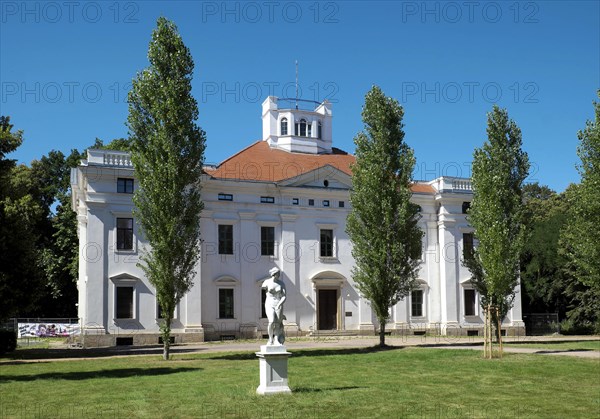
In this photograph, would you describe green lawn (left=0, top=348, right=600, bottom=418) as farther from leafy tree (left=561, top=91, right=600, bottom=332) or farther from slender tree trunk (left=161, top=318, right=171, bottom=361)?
leafy tree (left=561, top=91, right=600, bottom=332)

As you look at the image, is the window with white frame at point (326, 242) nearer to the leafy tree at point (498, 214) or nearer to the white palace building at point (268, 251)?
the white palace building at point (268, 251)

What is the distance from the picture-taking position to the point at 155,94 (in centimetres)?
2575

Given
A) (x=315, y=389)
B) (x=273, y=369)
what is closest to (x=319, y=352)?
(x=315, y=389)

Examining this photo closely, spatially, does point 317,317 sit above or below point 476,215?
below

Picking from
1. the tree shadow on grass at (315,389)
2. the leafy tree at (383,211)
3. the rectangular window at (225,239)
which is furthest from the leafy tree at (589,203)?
the rectangular window at (225,239)

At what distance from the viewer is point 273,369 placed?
48.1 ft

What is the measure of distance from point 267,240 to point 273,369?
25426mm

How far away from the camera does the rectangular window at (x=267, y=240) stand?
131ft

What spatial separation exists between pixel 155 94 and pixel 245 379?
41.7ft

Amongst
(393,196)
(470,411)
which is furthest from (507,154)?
(470,411)

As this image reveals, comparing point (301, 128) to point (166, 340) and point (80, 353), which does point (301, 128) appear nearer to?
point (80, 353)

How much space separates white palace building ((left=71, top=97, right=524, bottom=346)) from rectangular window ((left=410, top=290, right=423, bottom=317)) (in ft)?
0.22

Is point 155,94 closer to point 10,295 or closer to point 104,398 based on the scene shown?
point 10,295

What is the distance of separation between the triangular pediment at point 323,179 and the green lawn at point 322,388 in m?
17.5
